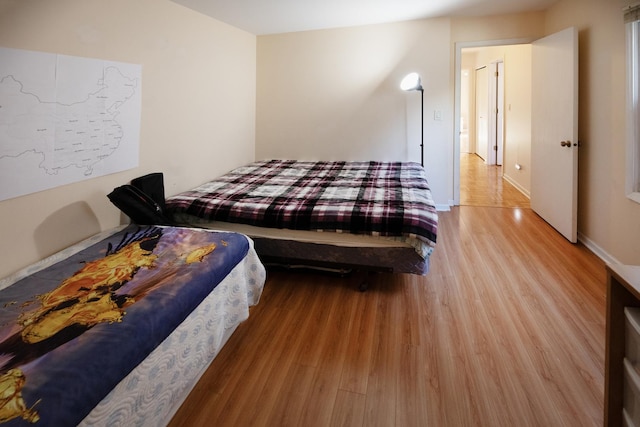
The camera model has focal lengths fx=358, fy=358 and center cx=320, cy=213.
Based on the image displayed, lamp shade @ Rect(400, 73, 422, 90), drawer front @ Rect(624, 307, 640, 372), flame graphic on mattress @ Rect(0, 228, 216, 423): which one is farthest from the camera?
lamp shade @ Rect(400, 73, 422, 90)

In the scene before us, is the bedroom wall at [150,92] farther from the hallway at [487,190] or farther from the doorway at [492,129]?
the hallway at [487,190]

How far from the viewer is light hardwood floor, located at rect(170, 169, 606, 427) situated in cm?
144

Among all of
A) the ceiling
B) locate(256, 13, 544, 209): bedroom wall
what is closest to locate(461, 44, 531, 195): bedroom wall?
locate(256, 13, 544, 209): bedroom wall

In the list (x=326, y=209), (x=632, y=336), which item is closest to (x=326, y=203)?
(x=326, y=209)

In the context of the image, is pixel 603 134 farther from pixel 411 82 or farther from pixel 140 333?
pixel 140 333

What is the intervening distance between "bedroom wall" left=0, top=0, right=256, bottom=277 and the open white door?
3.18 metres

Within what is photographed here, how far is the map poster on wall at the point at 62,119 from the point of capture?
1.66 metres

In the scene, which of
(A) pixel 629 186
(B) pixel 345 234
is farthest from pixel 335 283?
(A) pixel 629 186

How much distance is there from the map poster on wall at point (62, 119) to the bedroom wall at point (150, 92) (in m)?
0.07

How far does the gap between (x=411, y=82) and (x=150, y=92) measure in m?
2.66

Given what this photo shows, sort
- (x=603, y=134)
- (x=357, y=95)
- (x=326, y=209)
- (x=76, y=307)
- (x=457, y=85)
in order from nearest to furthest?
(x=76, y=307) < (x=326, y=209) < (x=603, y=134) < (x=457, y=85) < (x=357, y=95)

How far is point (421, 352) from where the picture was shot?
1785 millimetres

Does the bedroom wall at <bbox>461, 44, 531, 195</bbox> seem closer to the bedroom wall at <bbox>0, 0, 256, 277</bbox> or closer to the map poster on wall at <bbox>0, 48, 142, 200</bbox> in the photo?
the bedroom wall at <bbox>0, 0, 256, 277</bbox>

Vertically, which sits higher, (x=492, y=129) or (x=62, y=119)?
(x=492, y=129)
